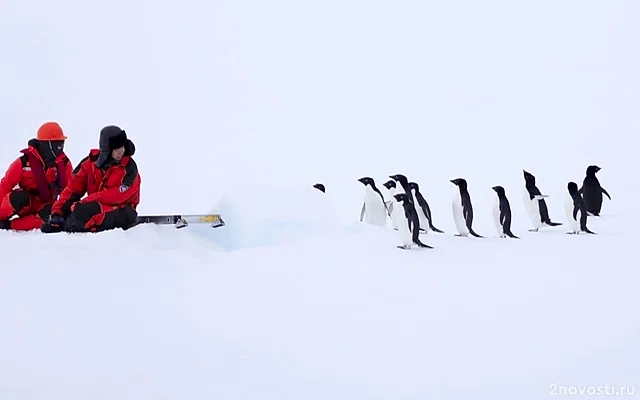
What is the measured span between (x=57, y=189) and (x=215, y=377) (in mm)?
3958

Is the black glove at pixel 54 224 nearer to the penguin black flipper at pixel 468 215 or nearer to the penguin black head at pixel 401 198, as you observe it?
the penguin black head at pixel 401 198

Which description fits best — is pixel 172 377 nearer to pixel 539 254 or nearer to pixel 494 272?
pixel 494 272

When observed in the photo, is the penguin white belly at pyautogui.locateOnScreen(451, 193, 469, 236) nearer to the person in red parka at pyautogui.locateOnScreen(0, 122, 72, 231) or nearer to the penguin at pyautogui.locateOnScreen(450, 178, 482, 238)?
the penguin at pyautogui.locateOnScreen(450, 178, 482, 238)

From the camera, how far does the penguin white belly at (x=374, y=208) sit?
8008mm

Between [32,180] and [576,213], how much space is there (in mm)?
6227

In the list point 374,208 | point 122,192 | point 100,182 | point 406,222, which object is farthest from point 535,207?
point 100,182

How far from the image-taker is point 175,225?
245 inches

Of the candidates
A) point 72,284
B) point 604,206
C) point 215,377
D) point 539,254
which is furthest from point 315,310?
point 604,206

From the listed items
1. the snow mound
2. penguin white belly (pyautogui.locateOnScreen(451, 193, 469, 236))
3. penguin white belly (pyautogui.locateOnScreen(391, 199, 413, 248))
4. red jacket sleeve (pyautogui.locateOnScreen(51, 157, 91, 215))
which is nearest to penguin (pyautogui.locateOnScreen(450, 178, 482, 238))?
penguin white belly (pyautogui.locateOnScreen(451, 193, 469, 236))

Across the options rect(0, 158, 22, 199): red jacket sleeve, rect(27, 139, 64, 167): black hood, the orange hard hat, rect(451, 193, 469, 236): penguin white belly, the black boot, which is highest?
the orange hard hat

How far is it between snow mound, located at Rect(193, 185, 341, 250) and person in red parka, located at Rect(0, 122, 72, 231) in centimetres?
147

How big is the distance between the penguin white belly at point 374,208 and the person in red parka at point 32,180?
11.4 feet

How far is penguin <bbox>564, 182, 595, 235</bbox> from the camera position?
830 centimetres

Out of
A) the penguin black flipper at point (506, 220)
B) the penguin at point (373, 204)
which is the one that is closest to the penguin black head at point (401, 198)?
the penguin at point (373, 204)
